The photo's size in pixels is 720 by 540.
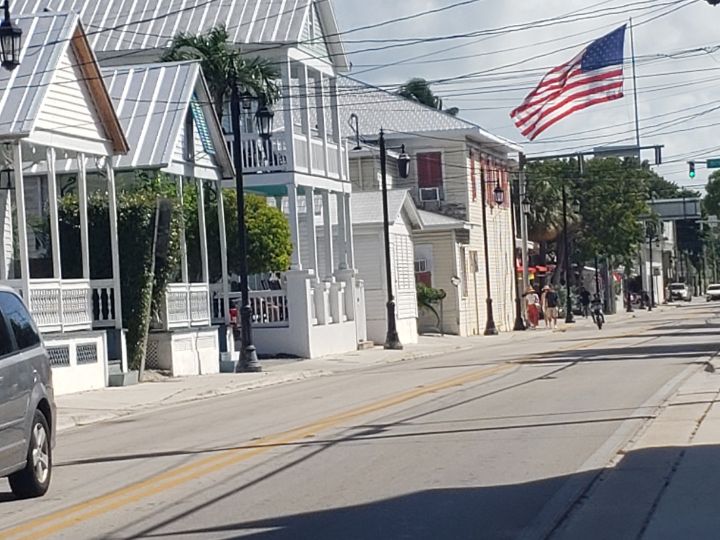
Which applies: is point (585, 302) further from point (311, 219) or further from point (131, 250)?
point (131, 250)

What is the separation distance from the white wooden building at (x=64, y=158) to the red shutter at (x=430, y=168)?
103 ft

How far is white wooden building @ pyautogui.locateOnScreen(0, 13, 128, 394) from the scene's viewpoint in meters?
24.7

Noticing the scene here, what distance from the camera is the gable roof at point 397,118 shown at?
2339 inches

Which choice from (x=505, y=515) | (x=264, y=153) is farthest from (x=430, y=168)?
(x=505, y=515)

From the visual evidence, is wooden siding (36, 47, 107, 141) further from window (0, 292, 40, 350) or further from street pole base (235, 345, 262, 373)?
window (0, 292, 40, 350)

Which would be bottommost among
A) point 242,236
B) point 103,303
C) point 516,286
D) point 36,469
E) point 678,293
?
point 678,293

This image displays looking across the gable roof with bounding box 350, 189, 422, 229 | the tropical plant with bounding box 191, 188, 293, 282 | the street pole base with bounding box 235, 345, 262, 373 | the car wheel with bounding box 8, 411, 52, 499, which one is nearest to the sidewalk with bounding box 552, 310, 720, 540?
the car wheel with bounding box 8, 411, 52, 499

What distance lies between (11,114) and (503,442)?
43.3 feet

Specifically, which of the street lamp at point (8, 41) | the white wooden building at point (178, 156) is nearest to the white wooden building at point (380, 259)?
the white wooden building at point (178, 156)

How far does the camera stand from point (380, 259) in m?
47.5

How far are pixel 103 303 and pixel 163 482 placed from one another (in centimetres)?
1576

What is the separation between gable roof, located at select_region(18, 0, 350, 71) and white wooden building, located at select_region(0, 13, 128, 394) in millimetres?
10024

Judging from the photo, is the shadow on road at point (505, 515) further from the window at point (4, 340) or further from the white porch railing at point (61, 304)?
the white porch railing at point (61, 304)

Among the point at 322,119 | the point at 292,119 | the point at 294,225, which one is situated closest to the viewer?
the point at 294,225
